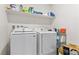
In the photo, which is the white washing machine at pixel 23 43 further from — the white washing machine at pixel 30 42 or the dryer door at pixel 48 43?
the dryer door at pixel 48 43

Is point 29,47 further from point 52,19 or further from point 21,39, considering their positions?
point 52,19

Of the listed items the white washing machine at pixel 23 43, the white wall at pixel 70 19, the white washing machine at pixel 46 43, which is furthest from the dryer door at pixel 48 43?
the white wall at pixel 70 19

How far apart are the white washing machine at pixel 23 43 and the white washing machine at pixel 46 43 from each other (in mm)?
79

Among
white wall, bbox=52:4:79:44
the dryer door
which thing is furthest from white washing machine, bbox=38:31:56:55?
white wall, bbox=52:4:79:44

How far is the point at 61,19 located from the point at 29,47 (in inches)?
46.4

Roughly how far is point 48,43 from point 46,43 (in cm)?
4

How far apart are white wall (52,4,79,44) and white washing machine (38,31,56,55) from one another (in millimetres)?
555

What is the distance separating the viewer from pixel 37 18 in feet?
8.38

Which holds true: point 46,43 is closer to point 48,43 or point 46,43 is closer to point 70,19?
point 48,43

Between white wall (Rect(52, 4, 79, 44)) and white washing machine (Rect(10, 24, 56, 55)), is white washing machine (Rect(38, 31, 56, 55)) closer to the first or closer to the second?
white washing machine (Rect(10, 24, 56, 55))

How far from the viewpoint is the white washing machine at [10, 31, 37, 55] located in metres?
1.69

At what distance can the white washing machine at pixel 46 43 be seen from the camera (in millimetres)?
1799
